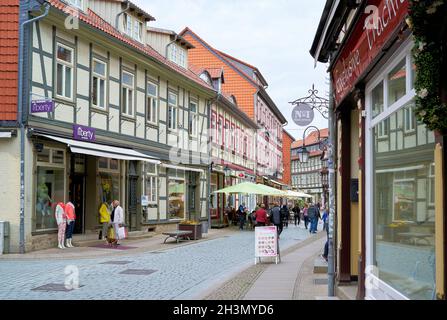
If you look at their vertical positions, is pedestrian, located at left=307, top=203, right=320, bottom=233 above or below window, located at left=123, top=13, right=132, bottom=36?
below

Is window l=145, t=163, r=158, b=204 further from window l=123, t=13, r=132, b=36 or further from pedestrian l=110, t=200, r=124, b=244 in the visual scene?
window l=123, t=13, r=132, b=36

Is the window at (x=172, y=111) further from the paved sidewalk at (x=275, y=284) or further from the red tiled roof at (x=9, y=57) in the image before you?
the paved sidewalk at (x=275, y=284)

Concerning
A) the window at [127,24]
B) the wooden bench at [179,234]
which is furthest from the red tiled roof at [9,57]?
the window at [127,24]

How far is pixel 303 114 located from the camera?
12.5m

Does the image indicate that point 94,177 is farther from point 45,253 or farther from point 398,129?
point 398,129

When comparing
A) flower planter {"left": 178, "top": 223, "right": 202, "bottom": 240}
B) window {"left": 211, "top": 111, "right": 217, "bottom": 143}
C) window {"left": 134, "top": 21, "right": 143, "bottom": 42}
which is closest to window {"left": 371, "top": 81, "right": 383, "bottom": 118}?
flower planter {"left": 178, "top": 223, "right": 202, "bottom": 240}

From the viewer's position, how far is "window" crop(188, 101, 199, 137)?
29453mm

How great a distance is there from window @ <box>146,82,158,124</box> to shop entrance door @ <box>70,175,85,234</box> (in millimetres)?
5195

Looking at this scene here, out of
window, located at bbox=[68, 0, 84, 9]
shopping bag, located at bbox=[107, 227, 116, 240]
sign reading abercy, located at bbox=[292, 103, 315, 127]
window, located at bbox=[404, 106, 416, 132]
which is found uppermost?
window, located at bbox=[68, 0, 84, 9]

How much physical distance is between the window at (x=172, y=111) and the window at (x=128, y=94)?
4.00 m

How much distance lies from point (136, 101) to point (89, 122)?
390 cm

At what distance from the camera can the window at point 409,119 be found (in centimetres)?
504

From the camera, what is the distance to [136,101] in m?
23.1

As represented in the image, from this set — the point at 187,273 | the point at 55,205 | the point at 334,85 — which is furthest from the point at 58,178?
the point at 334,85
